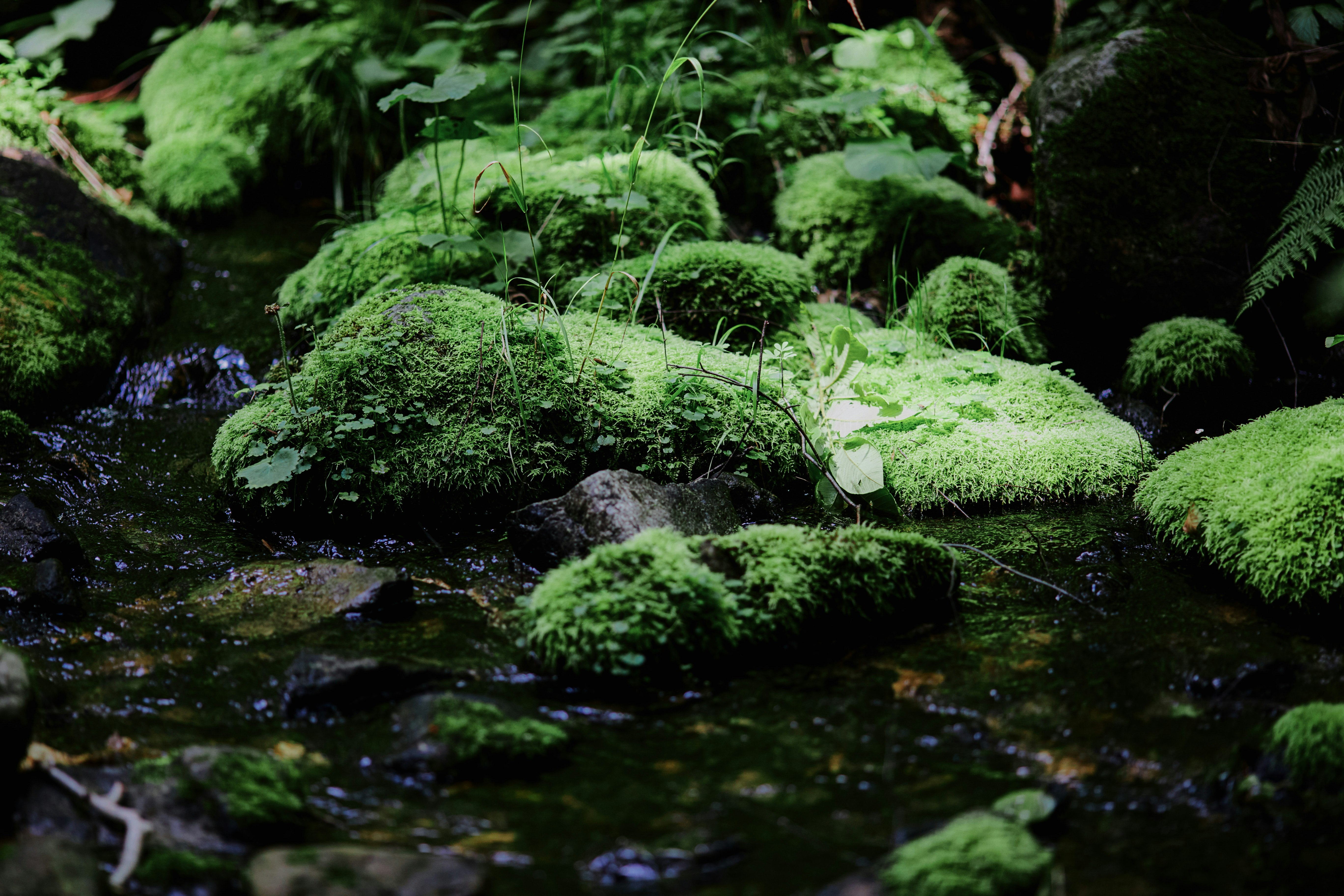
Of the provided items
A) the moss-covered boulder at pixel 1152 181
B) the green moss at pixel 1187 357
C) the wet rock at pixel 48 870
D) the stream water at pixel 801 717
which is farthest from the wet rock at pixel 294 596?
the moss-covered boulder at pixel 1152 181

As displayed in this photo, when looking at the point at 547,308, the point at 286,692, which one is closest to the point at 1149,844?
the point at 286,692

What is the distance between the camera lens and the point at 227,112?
748cm

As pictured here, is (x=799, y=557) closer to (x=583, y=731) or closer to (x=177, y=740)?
(x=583, y=731)

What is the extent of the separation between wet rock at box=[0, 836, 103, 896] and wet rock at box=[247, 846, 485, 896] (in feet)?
1.03

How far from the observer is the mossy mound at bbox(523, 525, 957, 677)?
2596 mm

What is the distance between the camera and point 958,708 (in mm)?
2475

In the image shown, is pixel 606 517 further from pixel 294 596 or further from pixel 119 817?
pixel 119 817

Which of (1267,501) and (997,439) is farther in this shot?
(997,439)

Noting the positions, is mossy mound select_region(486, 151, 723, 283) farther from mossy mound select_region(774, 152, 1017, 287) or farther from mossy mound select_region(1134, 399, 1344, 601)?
mossy mound select_region(1134, 399, 1344, 601)

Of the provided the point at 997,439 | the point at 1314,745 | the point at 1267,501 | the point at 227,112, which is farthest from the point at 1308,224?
the point at 227,112

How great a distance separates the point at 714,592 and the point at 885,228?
3731 millimetres

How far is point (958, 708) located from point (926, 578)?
0.64 metres

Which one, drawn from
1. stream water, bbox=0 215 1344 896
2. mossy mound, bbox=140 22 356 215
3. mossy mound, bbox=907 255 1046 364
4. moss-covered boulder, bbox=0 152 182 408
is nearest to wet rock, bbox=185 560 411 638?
stream water, bbox=0 215 1344 896

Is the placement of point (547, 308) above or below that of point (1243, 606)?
above
